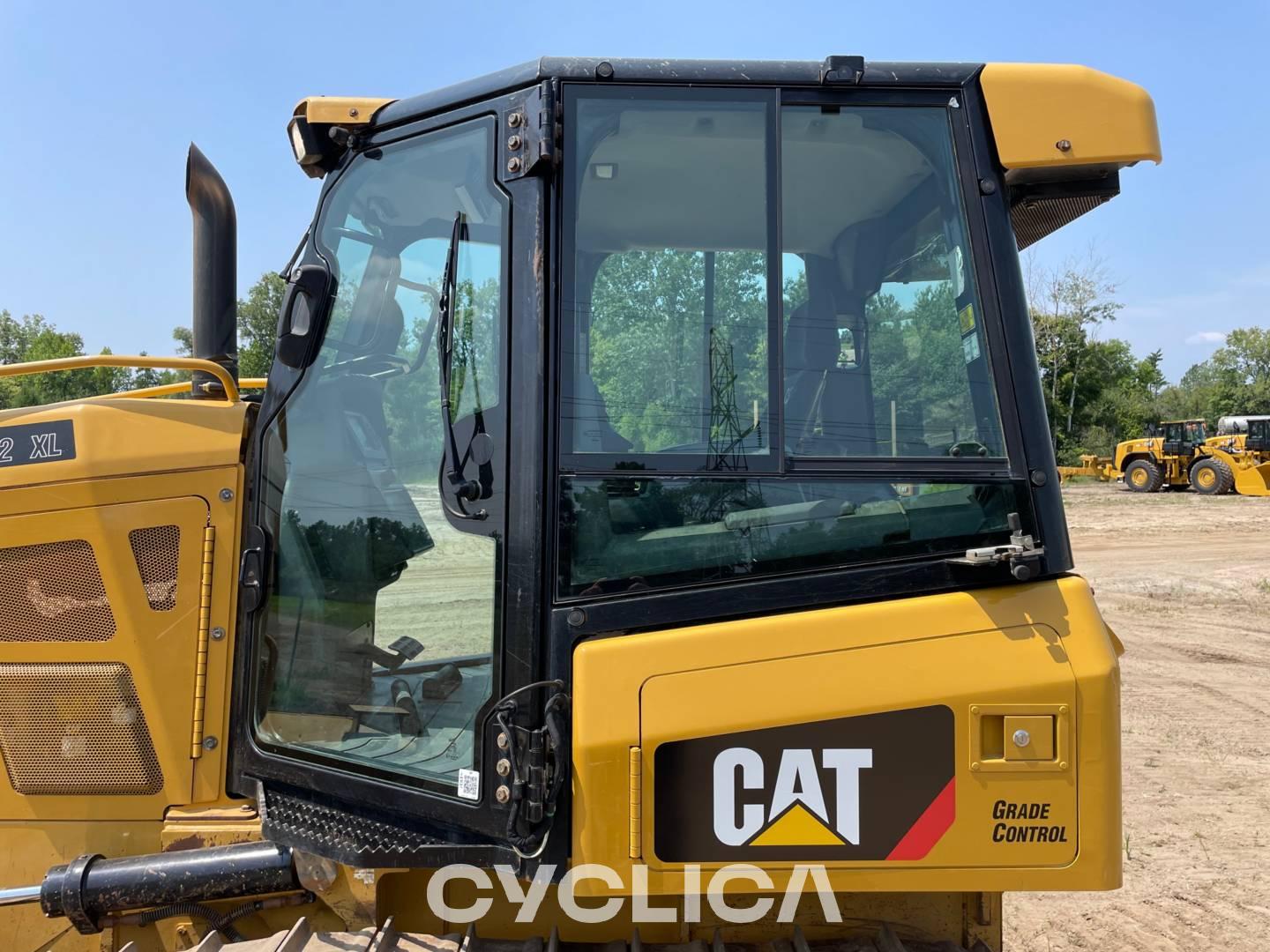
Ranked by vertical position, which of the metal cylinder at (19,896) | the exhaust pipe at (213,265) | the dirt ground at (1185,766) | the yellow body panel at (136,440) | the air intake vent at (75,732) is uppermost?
the exhaust pipe at (213,265)

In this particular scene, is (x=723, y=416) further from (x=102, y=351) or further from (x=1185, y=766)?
(x=102, y=351)

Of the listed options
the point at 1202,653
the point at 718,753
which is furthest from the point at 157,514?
the point at 1202,653

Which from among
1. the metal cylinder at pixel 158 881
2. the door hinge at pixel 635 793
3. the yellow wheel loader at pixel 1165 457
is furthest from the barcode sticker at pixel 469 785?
the yellow wheel loader at pixel 1165 457

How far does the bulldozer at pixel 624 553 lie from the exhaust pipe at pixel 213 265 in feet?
1.03

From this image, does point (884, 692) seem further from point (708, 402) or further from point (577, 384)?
point (577, 384)

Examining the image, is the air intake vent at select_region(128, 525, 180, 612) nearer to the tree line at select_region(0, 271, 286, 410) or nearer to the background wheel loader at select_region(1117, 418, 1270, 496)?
the tree line at select_region(0, 271, 286, 410)

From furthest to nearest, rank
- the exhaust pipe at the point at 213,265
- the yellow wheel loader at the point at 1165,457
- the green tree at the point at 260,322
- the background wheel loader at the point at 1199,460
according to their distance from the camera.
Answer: the yellow wheel loader at the point at 1165,457 → the background wheel loader at the point at 1199,460 → the green tree at the point at 260,322 → the exhaust pipe at the point at 213,265

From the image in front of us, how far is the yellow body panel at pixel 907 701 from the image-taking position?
190 cm

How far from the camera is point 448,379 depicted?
2129 millimetres

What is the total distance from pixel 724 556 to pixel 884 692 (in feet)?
1.35

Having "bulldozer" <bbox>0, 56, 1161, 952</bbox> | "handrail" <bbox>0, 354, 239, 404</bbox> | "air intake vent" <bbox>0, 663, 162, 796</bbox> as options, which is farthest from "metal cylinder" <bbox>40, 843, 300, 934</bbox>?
"handrail" <bbox>0, 354, 239, 404</bbox>

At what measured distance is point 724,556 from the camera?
2.00m

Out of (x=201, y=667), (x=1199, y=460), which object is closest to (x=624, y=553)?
(x=201, y=667)

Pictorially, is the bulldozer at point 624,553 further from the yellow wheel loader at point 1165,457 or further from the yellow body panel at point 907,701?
the yellow wheel loader at point 1165,457
